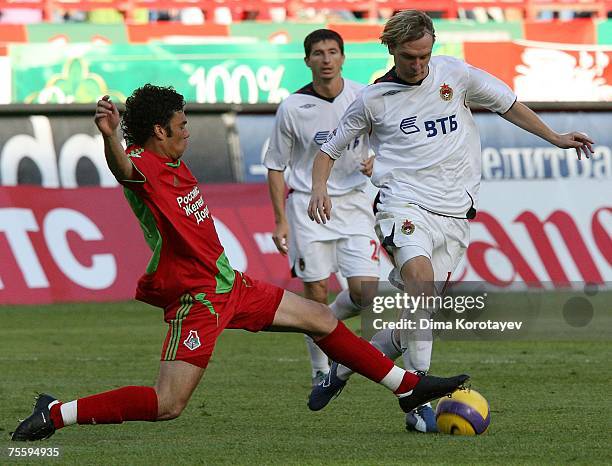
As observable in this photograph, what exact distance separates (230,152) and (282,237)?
25.5ft

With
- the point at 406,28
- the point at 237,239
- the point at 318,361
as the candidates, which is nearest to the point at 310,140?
the point at 318,361

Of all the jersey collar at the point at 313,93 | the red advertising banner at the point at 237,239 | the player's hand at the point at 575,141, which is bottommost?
the red advertising banner at the point at 237,239

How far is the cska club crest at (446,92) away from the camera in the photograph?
808 cm

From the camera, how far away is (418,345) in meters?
7.95

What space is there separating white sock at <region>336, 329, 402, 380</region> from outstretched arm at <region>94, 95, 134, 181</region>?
6.82ft

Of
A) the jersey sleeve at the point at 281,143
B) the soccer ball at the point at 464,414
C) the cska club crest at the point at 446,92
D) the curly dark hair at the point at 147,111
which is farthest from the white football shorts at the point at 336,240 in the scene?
the curly dark hair at the point at 147,111

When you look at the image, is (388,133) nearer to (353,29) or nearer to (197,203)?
(197,203)

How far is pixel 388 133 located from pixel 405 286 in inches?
35.2

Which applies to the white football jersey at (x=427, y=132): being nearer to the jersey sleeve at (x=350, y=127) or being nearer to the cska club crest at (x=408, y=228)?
the jersey sleeve at (x=350, y=127)

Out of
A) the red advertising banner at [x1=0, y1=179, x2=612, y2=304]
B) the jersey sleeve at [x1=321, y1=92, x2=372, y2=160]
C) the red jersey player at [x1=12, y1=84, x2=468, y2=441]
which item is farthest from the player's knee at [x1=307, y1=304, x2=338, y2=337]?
the red advertising banner at [x1=0, y1=179, x2=612, y2=304]

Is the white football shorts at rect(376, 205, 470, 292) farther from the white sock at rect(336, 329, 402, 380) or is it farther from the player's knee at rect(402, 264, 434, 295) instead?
the white sock at rect(336, 329, 402, 380)

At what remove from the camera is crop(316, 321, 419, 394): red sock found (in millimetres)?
7391

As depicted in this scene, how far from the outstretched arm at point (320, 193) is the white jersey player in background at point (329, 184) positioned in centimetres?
194

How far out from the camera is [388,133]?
8156 mm
